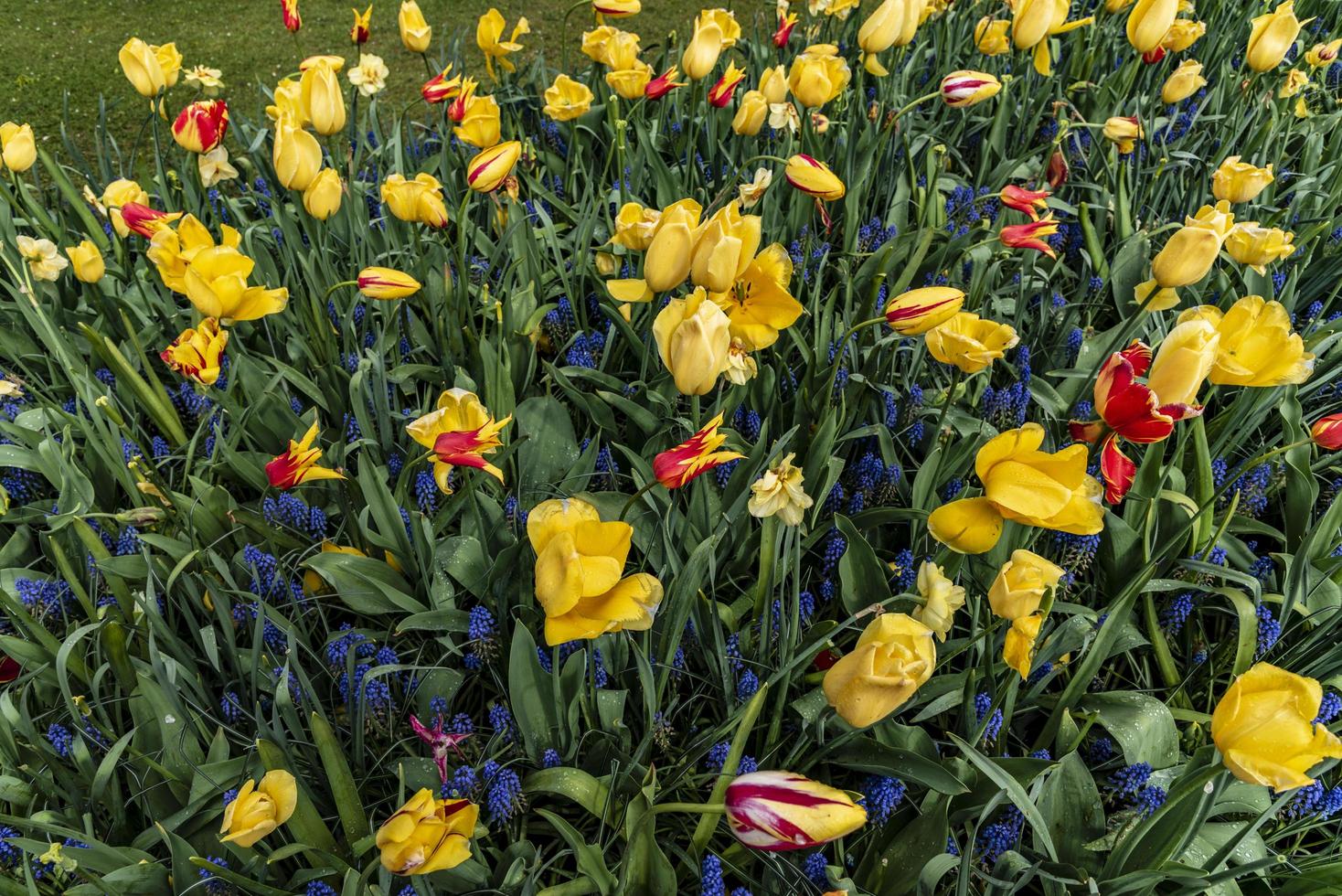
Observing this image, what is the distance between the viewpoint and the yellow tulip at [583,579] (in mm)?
977

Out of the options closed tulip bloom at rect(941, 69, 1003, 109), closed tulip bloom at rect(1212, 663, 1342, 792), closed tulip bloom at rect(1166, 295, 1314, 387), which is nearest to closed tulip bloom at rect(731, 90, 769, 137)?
closed tulip bloom at rect(941, 69, 1003, 109)

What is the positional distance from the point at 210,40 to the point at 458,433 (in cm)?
395

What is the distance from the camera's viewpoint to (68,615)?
1523 millimetres

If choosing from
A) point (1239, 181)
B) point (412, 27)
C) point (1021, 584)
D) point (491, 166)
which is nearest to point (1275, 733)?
point (1021, 584)

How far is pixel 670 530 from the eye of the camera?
1.47m

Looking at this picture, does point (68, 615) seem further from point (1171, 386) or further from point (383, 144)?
point (1171, 386)

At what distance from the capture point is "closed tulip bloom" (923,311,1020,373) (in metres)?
1.29

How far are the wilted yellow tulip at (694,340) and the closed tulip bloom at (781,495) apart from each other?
0.14 metres

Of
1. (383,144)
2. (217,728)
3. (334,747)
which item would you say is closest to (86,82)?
(383,144)

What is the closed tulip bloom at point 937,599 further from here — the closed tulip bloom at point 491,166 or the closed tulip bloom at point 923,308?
the closed tulip bloom at point 491,166

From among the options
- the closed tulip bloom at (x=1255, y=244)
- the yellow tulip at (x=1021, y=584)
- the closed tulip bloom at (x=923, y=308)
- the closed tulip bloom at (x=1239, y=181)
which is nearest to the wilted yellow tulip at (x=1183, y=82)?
the closed tulip bloom at (x=1239, y=181)

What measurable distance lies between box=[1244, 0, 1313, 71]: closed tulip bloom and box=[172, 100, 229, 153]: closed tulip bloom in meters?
2.31

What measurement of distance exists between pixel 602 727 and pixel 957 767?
18.9 inches

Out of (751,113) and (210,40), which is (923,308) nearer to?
(751,113)
